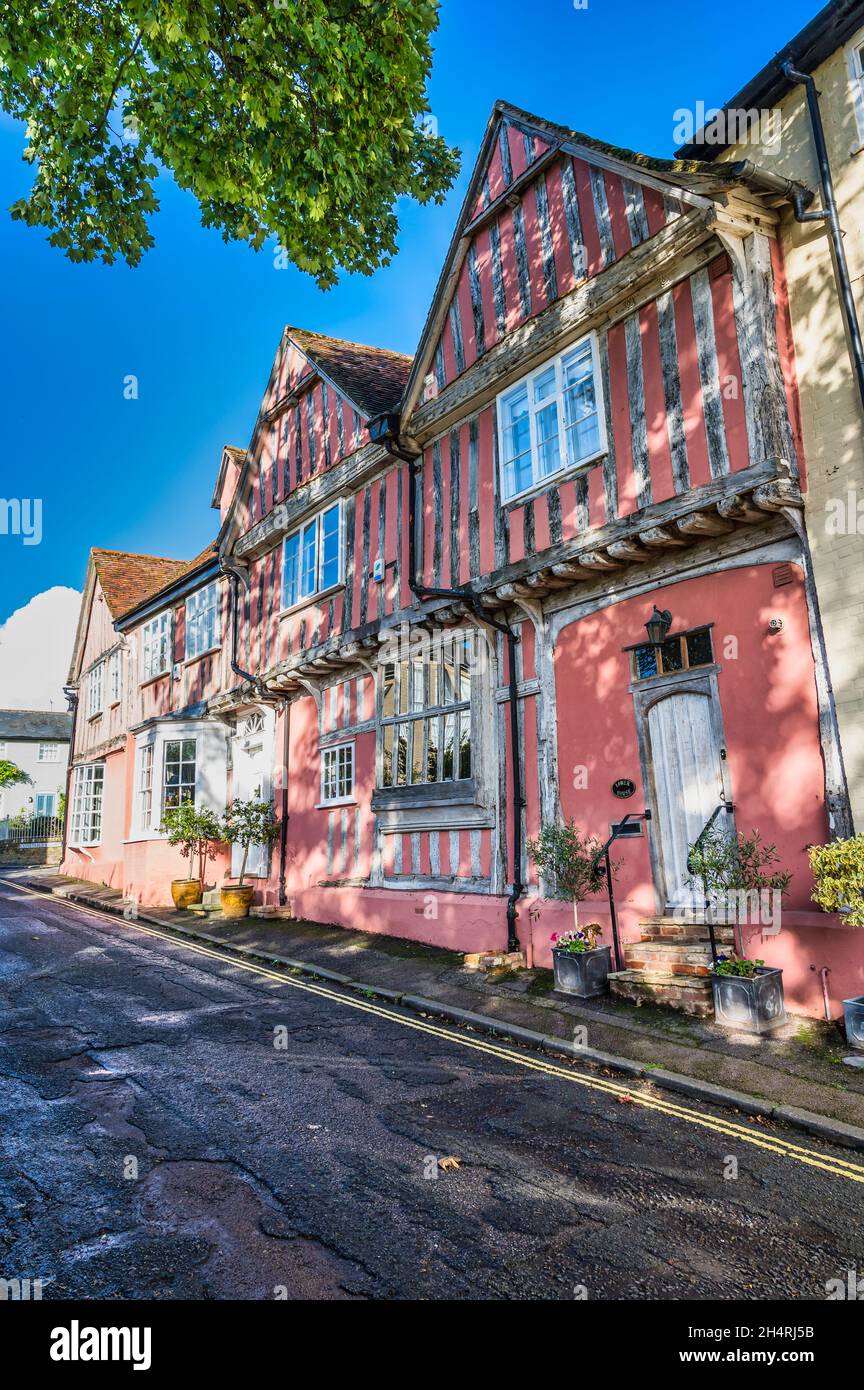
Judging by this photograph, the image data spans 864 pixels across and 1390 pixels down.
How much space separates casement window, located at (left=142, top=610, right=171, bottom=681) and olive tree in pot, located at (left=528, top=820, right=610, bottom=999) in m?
13.5

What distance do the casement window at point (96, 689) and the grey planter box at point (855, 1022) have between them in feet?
75.3

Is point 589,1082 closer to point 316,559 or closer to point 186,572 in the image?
point 316,559

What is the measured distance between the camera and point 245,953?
35.7 feet

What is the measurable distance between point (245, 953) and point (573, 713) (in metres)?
5.71

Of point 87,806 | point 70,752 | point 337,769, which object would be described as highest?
point 70,752

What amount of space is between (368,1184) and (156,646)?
1825 cm

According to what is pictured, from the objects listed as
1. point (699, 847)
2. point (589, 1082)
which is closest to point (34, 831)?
point (699, 847)

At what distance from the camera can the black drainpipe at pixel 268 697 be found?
47.2 feet

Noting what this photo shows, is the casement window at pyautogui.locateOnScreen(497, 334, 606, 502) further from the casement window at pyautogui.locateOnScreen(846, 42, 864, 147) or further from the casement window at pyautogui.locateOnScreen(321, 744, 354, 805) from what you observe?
the casement window at pyautogui.locateOnScreen(321, 744, 354, 805)

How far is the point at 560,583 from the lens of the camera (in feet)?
30.0

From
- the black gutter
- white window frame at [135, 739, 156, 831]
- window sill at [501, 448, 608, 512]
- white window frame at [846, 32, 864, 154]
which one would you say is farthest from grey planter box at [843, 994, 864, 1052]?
the black gutter

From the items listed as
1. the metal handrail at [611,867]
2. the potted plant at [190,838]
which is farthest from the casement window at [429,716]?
the potted plant at [190,838]
